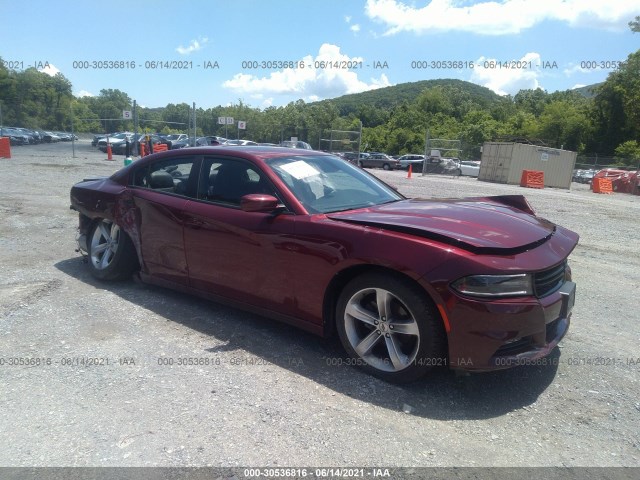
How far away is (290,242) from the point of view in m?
3.55

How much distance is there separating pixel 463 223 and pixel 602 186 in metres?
Result: 25.3

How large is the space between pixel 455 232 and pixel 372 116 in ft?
312

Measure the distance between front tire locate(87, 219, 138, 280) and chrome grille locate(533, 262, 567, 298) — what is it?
3841 millimetres

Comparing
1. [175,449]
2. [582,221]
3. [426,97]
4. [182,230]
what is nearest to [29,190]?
[182,230]

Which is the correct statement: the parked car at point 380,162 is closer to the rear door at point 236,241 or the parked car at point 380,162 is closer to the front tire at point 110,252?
the front tire at point 110,252

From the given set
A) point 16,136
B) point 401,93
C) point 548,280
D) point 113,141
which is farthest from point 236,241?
point 401,93

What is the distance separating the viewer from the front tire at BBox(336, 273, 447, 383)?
2.99 metres

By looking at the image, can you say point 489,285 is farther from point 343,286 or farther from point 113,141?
point 113,141

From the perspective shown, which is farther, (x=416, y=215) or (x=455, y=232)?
(x=416, y=215)

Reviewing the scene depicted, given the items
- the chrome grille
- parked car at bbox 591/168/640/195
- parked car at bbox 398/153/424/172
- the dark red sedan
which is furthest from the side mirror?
parked car at bbox 398/153/424/172

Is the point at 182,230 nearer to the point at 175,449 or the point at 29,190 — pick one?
the point at 175,449

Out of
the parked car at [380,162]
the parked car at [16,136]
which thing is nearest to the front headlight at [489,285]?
the parked car at [16,136]

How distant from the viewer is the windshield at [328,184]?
12.6 feet

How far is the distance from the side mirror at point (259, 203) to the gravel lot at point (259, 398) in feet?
3.54
